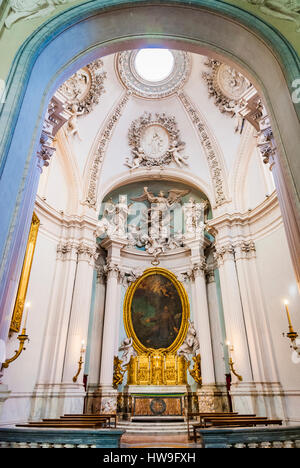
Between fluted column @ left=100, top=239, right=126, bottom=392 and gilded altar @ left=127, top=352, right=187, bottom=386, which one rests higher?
fluted column @ left=100, top=239, right=126, bottom=392

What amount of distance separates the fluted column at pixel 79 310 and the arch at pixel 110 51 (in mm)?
→ 6338

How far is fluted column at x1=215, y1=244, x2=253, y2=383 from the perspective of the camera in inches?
376

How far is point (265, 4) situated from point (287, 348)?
822cm

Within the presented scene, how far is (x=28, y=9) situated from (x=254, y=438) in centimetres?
675

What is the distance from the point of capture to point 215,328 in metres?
11.8

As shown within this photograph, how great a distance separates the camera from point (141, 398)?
35.6ft

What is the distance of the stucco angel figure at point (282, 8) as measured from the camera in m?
4.39

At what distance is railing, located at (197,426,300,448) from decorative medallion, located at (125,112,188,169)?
11.3 meters

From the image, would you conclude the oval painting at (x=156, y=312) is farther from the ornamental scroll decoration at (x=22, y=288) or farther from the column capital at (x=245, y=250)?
the ornamental scroll decoration at (x=22, y=288)

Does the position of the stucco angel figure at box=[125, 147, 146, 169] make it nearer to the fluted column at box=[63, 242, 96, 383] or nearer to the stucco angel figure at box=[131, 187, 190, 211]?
the stucco angel figure at box=[131, 187, 190, 211]

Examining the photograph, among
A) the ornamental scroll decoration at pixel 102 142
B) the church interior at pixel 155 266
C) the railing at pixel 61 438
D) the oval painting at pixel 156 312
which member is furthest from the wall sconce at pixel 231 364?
the ornamental scroll decoration at pixel 102 142

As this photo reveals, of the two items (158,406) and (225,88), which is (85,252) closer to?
(158,406)

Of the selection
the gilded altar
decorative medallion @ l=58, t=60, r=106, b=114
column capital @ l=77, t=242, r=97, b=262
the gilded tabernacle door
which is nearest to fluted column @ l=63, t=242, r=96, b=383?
column capital @ l=77, t=242, r=97, b=262
